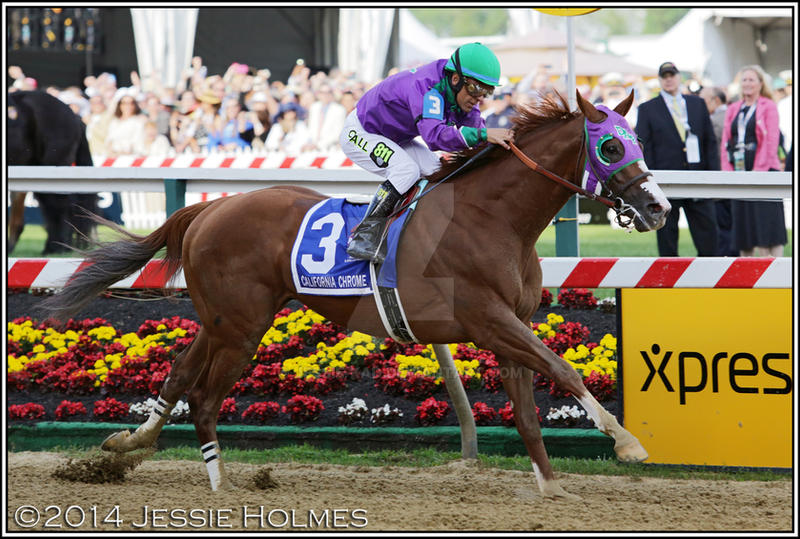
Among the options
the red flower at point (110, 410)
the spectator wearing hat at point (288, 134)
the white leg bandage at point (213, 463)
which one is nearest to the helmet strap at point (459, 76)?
the white leg bandage at point (213, 463)

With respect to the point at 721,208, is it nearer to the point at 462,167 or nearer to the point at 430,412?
the point at 430,412

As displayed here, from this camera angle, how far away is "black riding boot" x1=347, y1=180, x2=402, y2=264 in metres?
5.23

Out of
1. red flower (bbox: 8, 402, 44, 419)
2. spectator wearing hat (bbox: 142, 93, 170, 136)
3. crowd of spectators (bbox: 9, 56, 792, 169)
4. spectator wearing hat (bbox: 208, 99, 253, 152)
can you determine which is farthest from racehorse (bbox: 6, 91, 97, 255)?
red flower (bbox: 8, 402, 44, 419)

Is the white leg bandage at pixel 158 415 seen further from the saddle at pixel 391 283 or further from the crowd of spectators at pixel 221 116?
the crowd of spectators at pixel 221 116

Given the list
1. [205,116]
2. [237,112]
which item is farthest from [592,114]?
[205,116]

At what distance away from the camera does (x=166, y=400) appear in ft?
18.9

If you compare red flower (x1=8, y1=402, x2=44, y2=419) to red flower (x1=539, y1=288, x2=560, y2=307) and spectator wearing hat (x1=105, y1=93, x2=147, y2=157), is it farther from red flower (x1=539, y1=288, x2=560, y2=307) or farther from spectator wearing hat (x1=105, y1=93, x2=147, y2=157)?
spectator wearing hat (x1=105, y1=93, x2=147, y2=157)

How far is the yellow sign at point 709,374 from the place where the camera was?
5648 mm

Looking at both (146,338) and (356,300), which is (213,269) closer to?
(356,300)

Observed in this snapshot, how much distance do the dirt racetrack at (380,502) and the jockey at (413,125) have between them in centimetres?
128

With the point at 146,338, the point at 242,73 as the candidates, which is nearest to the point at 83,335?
the point at 146,338

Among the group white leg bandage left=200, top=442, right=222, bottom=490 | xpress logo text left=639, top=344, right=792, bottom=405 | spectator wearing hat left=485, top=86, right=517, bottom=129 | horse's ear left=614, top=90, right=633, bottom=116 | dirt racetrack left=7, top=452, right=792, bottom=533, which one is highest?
spectator wearing hat left=485, top=86, right=517, bottom=129

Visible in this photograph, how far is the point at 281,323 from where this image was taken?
24.5 ft

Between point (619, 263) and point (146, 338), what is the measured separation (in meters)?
3.48
